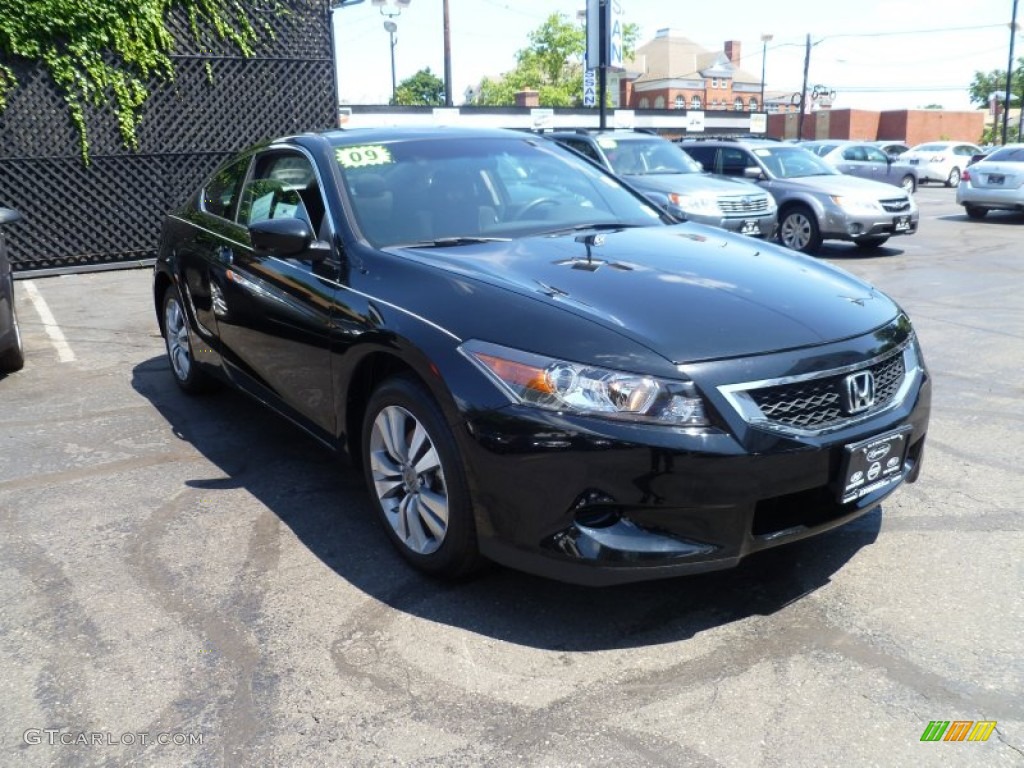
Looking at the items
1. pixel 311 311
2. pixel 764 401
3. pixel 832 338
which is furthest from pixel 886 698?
pixel 311 311

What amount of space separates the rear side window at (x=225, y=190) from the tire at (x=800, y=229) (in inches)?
363

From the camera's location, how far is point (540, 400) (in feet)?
9.33

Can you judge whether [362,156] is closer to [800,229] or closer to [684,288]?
[684,288]

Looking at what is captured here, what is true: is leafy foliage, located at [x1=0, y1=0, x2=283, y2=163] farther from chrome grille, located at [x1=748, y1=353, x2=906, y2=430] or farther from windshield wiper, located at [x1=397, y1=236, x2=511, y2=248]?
chrome grille, located at [x1=748, y1=353, x2=906, y2=430]

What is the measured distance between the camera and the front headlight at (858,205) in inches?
488

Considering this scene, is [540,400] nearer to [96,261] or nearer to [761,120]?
[96,261]

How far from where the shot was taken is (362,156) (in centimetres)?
427

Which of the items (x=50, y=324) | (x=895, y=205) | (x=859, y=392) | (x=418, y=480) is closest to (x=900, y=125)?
(x=895, y=205)

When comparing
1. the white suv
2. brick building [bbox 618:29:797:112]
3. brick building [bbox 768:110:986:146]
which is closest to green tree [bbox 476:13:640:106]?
brick building [bbox 618:29:797:112]

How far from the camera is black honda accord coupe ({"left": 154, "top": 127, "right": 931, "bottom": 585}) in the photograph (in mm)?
2779

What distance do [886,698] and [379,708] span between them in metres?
1.47

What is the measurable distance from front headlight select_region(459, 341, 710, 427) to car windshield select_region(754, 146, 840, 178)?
38.0ft

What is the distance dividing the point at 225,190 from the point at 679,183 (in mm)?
7470

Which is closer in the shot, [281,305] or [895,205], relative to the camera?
[281,305]
